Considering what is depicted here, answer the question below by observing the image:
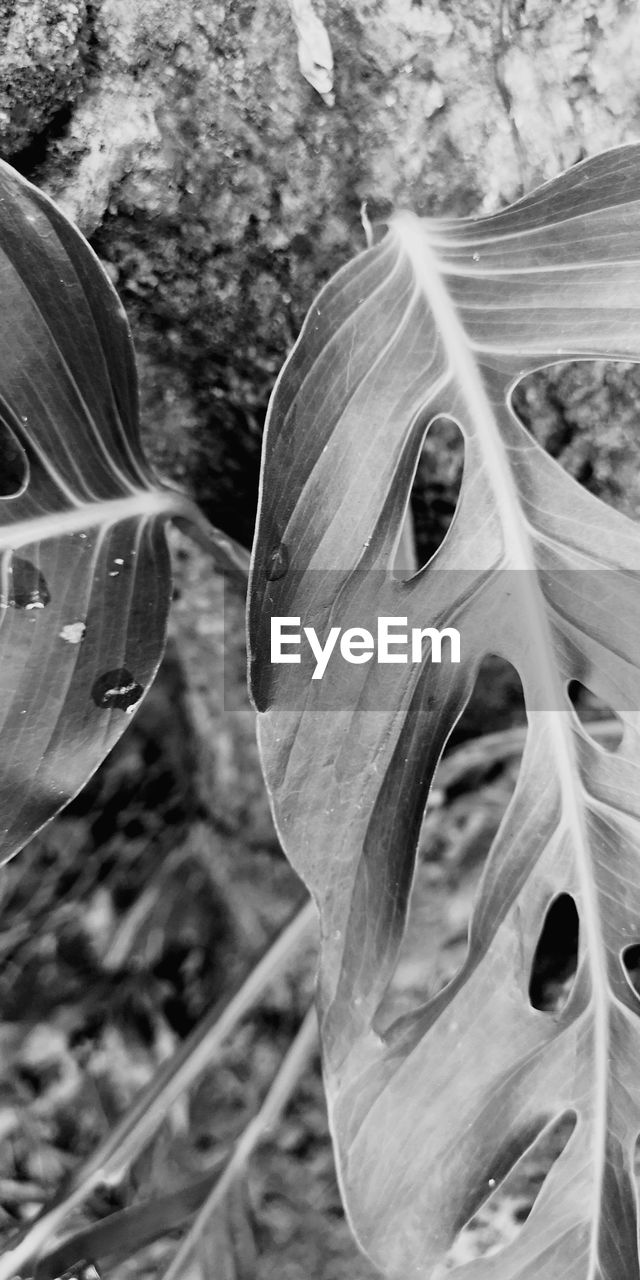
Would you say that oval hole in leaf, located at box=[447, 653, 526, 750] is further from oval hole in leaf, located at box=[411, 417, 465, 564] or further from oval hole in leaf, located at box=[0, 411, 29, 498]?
oval hole in leaf, located at box=[0, 411, 29, 498]

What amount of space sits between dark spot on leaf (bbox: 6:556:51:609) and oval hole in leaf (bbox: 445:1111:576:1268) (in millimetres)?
816

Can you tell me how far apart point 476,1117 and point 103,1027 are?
2.28 ft

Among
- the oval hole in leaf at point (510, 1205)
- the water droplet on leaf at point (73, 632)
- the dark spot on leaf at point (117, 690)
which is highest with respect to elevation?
the water droplet on leaf at point (73, 632)

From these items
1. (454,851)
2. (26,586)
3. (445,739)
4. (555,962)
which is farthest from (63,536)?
(555,962)

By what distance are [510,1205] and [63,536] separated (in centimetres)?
94

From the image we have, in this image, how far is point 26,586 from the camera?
800 millimetres

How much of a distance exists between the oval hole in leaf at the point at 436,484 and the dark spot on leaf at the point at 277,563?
35 cm

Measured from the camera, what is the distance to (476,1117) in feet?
2.44

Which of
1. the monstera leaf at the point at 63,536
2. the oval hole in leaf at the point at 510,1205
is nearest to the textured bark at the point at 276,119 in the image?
the monstera leaf at the point at 63,536

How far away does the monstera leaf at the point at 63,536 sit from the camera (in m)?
0.76

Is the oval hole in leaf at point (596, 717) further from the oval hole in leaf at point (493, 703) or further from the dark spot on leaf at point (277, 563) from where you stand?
the dark spot on leaf at point (277, 563)

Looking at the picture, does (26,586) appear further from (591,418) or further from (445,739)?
(591,418)

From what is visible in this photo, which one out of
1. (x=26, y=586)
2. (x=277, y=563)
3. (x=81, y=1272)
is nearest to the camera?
(x=277, y=563)

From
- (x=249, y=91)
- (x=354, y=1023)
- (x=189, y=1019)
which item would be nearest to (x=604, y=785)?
(x=354, y=1023)
